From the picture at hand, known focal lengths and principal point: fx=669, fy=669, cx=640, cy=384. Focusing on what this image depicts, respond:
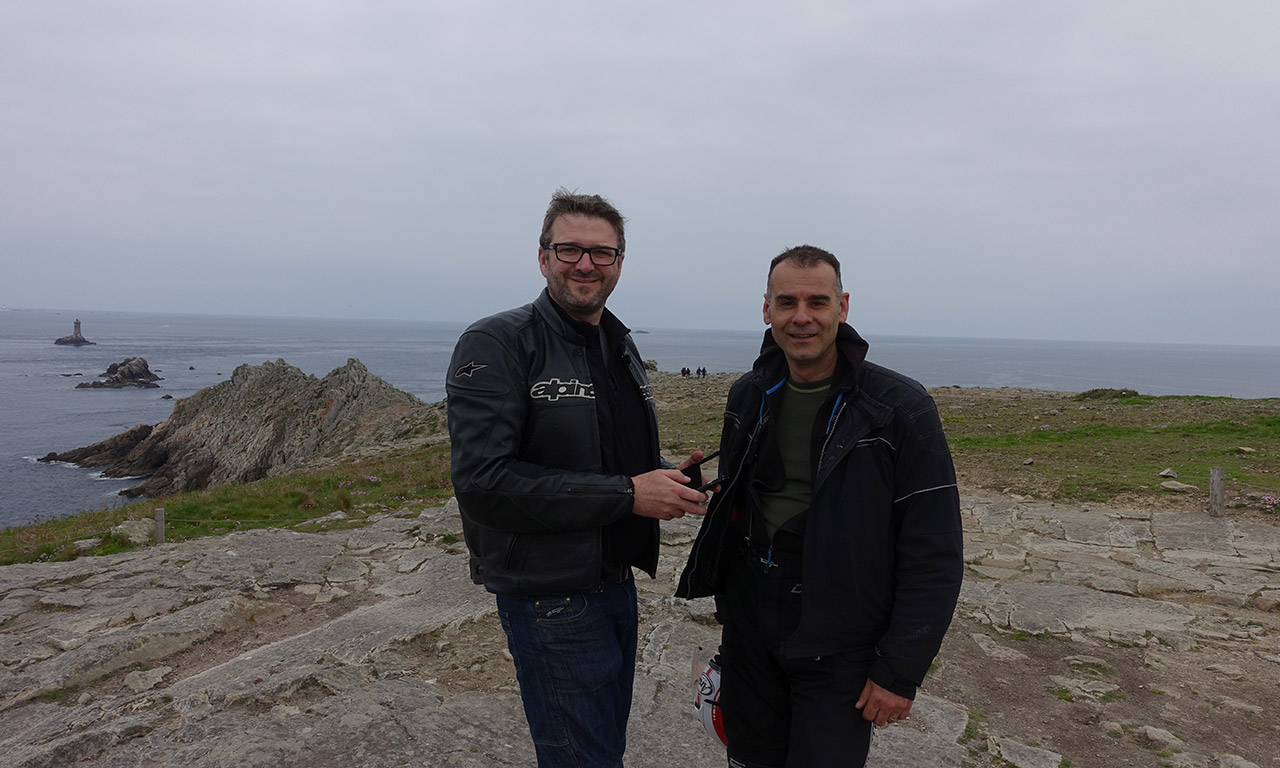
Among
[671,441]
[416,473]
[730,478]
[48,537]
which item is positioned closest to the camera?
[730,478]

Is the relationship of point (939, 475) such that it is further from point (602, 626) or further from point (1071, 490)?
point (1071, 490)

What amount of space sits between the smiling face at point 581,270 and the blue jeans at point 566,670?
1.34 m

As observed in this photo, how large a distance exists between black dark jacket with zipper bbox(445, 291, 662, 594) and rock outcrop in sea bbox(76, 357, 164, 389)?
94994mm

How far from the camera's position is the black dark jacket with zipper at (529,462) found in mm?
2787

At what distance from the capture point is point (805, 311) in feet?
10.0

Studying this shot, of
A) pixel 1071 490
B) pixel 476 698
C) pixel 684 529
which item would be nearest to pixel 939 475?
pixel 476 698

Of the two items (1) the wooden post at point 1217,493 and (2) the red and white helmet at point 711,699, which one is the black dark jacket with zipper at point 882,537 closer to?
(2) the red and white helmet at point 711,699

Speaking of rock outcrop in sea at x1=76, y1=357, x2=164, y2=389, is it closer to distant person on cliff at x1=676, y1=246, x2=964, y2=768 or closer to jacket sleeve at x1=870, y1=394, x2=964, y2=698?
distant person on cliff at x1=676, y1=246, x2=964, y2=768

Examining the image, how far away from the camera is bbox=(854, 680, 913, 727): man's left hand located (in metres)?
2.77

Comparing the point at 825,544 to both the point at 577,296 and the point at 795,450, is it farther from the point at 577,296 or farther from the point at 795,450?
the point at 577,296

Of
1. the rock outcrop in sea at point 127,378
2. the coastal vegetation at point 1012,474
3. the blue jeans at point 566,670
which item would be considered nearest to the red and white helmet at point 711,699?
the blue jeans at point 566,670

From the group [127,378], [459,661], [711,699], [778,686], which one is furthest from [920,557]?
[127,378]

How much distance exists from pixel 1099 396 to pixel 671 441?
Answer: 2159 cm

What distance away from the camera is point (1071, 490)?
1262cm
